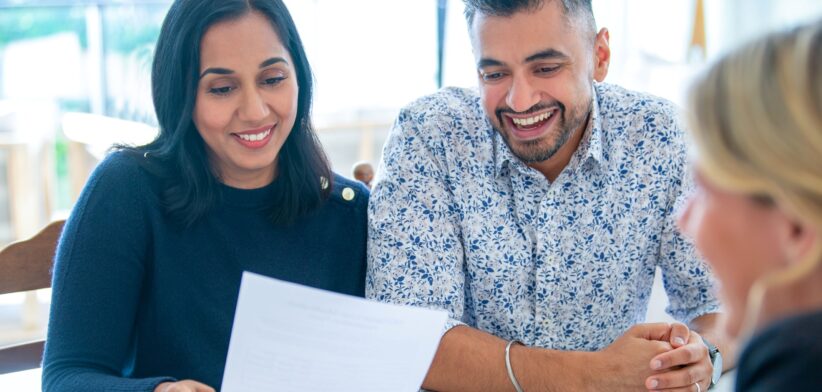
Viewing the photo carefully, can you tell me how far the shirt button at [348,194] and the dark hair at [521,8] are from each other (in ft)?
1.20

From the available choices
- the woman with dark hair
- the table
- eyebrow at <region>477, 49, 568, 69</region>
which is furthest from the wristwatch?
the table

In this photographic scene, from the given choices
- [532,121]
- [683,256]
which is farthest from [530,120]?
[683,256]

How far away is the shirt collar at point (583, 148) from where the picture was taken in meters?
1.64

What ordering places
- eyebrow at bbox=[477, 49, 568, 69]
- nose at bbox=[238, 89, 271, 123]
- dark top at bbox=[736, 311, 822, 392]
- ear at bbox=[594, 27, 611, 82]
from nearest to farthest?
dark top at bbox=[736, 311, 822, 392] → nose at bbox=[238, 89, 271, 123] → eyebrow at bbox=[477, 49, 568, 69] → ear at bbox=[594, 27, 611, 82]

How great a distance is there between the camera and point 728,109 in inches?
26.2

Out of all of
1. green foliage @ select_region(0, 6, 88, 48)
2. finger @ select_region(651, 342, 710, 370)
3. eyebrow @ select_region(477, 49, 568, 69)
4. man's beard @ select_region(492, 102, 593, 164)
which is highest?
green foliage @ select_region(0, 6, 88, 48)

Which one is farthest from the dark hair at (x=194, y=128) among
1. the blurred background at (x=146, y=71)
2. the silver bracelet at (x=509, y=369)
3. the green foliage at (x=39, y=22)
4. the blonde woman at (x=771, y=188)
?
the green foliage at (x=39, y=22)

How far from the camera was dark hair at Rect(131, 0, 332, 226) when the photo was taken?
1.47 metres

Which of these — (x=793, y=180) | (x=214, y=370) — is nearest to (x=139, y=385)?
(x=214, y=370)

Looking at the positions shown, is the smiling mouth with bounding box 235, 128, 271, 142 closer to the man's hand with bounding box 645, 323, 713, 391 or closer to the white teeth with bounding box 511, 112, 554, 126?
the white teeth with bounding box 511, 112, 554, 126

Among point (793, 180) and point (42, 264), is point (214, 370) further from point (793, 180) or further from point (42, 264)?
point (793, 180)

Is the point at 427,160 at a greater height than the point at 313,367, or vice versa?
the point at 427,160

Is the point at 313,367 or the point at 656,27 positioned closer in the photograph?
the point at 313,367

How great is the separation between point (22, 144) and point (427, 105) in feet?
9.86
